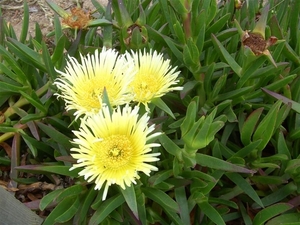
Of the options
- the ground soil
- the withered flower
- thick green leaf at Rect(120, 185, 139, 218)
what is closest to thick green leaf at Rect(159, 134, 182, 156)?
thick green leaf at Rect(120, 185, 139, 218)

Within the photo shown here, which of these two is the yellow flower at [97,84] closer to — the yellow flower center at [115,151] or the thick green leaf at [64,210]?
the yellow flower center at [115,151]

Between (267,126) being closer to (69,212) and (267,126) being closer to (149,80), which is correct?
(149,80)

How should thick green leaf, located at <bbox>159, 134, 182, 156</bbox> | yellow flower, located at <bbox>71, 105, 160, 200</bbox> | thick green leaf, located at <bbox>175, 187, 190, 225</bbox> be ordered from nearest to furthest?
1. yellow flower, located at <bbox>71, 105, 160, 200</bbox>
2. thick green leaf, located at <bbox>159, 134, 182, 156</bbox>
3. thick green leaf, located at <bbox>175, 187, 190, 225</bbox>

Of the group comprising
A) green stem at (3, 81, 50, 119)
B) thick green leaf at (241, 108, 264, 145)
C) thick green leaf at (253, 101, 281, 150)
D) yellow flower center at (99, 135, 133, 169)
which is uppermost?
green stem at (3, 81, 50, 119)

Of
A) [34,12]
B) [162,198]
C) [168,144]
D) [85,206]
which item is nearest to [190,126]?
[168,144]

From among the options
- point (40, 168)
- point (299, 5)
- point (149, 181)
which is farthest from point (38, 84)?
point (299, 5)

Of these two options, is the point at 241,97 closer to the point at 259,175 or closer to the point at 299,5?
the point at 259,175

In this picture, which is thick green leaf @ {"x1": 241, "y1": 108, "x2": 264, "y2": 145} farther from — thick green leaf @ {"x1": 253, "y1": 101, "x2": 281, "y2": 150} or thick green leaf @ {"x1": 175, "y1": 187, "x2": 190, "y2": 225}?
thick green leaf @ {"x1": 175, "y1": 187, "x2": 190, "y2": 225}
